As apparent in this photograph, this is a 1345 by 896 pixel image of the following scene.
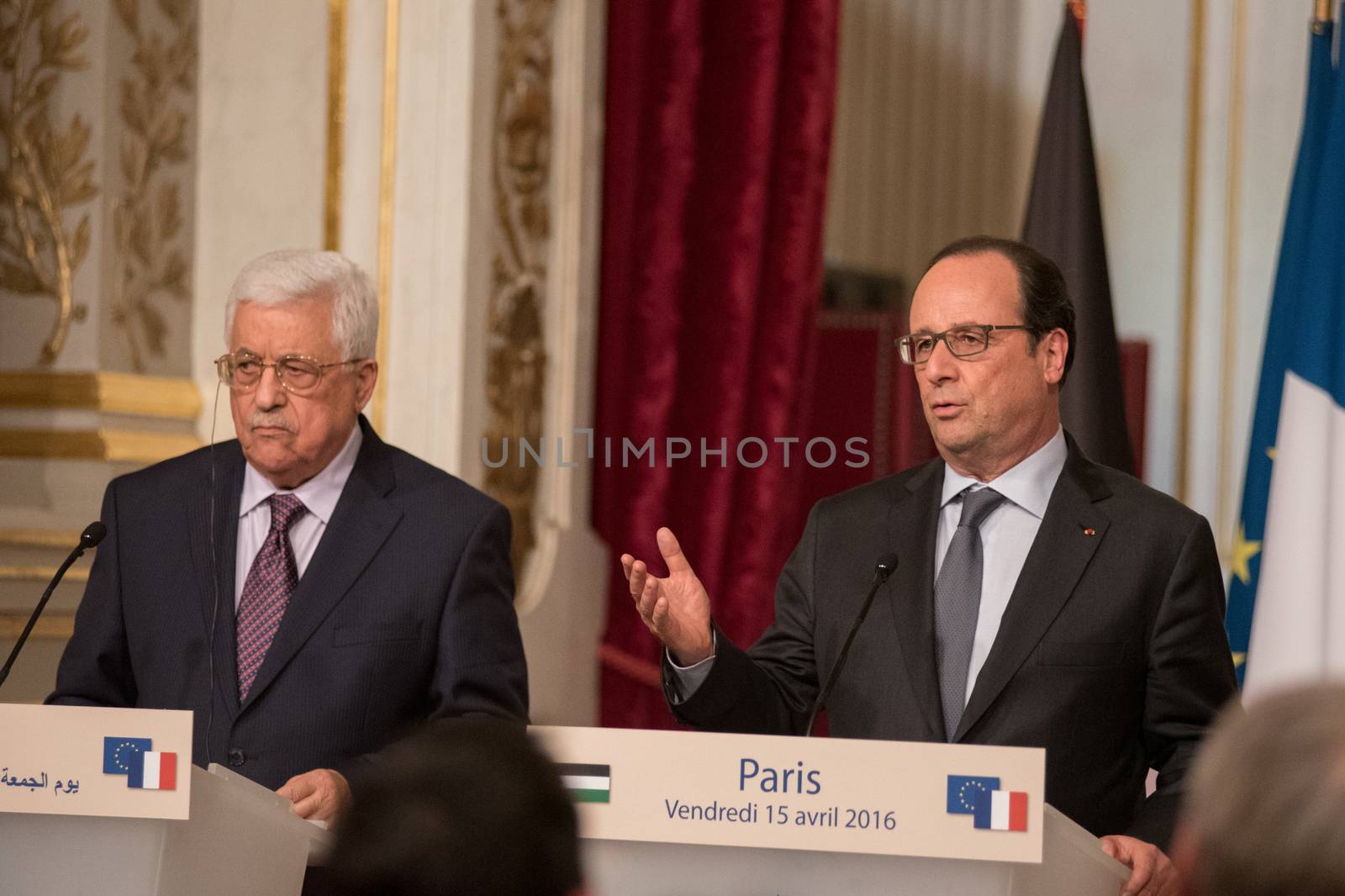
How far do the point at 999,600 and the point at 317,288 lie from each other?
126cm

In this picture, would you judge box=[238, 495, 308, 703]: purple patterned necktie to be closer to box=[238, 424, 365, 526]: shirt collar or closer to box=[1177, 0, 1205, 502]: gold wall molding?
box=[238, 424, 365, 526]: shirt collar

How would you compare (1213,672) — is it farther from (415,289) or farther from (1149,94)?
(1149,94)

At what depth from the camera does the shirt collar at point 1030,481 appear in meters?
2.56

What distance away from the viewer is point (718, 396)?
4.83 metres

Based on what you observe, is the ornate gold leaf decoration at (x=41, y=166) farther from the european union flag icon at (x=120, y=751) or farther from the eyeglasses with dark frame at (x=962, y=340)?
the eyeglasses with dark frame at (x=962, y=340)

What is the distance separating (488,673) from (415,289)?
179 cm

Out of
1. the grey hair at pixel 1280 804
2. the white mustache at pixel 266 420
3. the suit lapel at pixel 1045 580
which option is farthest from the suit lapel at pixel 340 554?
the grey hair at pixel 1280 804

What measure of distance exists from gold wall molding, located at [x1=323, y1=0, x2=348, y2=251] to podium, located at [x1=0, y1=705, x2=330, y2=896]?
2.37m

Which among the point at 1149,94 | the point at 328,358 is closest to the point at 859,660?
the point at 328,358

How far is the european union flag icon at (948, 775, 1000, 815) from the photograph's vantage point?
6.04ft

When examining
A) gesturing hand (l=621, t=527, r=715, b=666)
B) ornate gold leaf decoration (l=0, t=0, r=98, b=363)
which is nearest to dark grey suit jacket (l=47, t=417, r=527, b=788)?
gesturing hand (l=621, t=527, r=715, b=666)

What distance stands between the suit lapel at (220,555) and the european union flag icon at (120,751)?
0.65 metres

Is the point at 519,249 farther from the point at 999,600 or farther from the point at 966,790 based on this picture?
the point at 966,790

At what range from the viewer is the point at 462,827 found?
1052 mm
